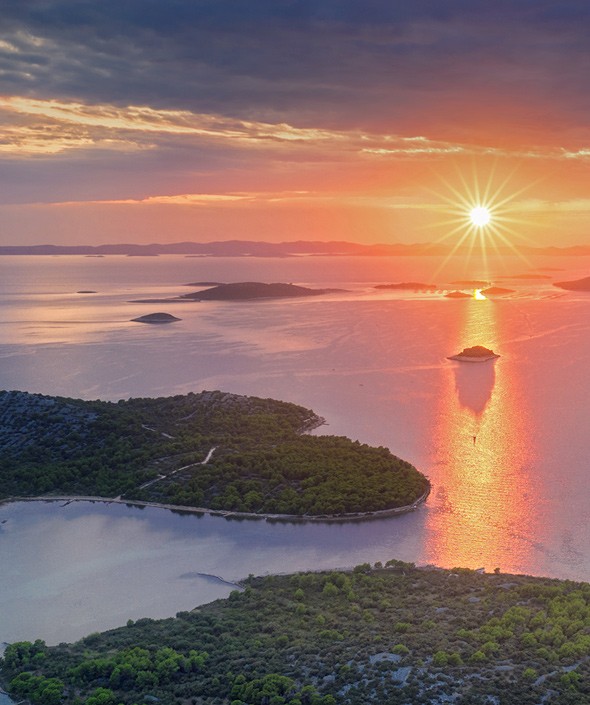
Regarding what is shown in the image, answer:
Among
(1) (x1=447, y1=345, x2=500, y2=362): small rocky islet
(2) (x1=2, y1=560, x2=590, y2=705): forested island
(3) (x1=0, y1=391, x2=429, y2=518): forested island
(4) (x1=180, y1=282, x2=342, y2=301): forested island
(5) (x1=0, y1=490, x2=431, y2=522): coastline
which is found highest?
(4) (x1=180, y1=282, x2=342, y2=301): forested island

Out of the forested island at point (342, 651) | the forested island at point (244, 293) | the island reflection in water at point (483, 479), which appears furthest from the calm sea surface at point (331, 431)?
the forested island at point (244, 293)

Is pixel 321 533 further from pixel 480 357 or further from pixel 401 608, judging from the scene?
pixel 480 357

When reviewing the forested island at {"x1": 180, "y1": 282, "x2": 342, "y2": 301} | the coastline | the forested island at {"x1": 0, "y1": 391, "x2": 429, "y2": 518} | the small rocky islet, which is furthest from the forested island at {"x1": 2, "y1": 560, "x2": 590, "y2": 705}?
the forested island at {"x1": 180, "y1": 282, "x2": 342, "y2": 301}

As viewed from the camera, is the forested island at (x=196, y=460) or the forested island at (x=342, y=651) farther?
the forested island at (x=196, y=460)

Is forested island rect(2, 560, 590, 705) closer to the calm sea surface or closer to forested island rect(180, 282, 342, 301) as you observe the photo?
the calm sea surface

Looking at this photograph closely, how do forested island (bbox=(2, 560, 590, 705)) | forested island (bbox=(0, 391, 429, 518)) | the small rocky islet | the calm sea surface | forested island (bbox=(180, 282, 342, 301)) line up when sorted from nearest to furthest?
forested island (bbox=(2, 560, 590, 705)) → the calm sea surface → forested island (bbox=(0, 391, 429, 518)) → the small rocky islet → forested island (bbox=(180, 282, 342, 301))

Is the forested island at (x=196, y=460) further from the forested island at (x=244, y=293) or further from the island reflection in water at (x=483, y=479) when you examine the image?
the forested island at (x=244, y=293)

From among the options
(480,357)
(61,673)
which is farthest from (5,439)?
(480,357)

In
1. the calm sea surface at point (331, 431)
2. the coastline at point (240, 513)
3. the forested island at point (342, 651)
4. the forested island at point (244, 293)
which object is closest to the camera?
the forested island at point (342, 651)
